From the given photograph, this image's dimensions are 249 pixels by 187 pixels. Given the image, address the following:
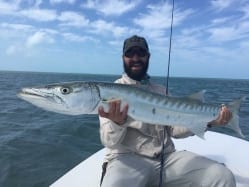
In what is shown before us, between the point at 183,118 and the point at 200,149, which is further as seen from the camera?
the point at 200,149

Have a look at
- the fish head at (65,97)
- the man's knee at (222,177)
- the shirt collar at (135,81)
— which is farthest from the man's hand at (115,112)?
the man's knee at (222,177)

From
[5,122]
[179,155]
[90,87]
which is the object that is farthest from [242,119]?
[90,87]

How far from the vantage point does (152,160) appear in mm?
3930

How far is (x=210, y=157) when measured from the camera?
5.31 meters

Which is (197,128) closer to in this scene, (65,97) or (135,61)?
(135,61)

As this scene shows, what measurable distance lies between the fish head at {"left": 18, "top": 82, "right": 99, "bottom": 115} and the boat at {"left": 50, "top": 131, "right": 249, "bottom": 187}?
4.84ft

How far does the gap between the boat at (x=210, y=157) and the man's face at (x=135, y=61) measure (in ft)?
3.85

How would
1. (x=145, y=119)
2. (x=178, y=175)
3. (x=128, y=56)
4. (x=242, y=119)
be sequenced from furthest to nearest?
(x=242, y=119), (x=128, y=56), (x=178, y=175), (x=145, y=119)

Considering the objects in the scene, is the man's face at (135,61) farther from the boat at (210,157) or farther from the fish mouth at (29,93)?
the fish mouth at (29,93)

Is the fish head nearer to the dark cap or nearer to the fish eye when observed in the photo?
the fish eye

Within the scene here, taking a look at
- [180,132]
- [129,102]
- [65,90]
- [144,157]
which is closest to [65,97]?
[65,90]

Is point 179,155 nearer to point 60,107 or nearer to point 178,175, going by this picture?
point 178,175

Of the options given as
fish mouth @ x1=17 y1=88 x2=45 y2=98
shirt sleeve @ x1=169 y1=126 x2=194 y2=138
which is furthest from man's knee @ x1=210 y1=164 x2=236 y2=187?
fish mouth @ x1=17 y1=88 x2=45 y2=98

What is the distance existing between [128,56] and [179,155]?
4.13ft
